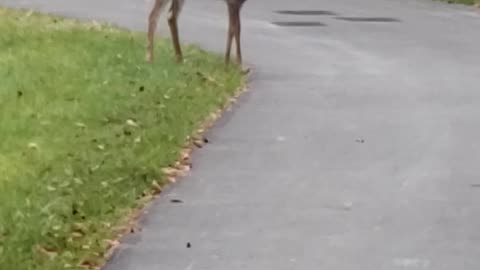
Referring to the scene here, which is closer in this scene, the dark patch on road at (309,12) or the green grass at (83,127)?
the green grass at (83,127)

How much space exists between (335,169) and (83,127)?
2.22 meters

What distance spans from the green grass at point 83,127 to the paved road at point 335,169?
300 millimetres

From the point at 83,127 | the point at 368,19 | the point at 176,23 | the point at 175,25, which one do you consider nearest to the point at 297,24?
the point at 368,19

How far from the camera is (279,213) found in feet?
31.7

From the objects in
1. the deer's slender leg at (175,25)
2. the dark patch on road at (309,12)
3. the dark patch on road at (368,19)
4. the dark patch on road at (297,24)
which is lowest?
the dark patch on road at (309,12)

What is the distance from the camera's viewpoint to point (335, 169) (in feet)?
36.9

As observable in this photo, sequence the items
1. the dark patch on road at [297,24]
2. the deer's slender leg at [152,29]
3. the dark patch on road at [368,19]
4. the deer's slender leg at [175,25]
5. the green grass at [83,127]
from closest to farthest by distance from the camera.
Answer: the green grass at [83,127], the deer's slender leg at [152,29], the deer's slender leg at [175,25], the dark patch on road at [297,24], the dark patch on road at [368,19]

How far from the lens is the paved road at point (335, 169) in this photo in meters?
8.62

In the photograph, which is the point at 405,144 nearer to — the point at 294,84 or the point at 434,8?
the point at 294,84

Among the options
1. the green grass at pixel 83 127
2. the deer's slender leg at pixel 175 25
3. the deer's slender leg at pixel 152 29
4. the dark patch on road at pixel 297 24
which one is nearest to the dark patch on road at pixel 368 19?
the dark patch on road at pixel 297 24

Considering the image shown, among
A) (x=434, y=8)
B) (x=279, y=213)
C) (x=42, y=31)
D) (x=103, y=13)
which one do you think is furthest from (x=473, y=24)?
(x=279, y=213)

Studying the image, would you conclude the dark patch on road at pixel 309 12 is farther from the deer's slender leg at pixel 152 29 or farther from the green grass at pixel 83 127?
the deer's slender leg at pixel 152 29

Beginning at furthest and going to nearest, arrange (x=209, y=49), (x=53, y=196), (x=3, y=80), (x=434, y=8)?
(x=434, y=8)
(x=209, y=49)
(x=3, y=80)
(x=53, y=196)

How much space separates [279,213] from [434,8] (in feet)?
57.8
